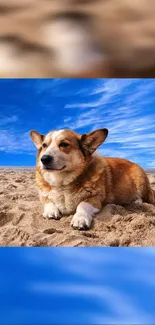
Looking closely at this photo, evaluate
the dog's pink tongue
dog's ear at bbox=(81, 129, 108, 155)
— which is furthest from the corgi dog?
the dog's pink tongue

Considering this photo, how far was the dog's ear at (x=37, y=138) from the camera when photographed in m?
2.95

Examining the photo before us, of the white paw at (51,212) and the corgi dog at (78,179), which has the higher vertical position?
the corgi dog at (78,179)

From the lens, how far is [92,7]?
2918 mm

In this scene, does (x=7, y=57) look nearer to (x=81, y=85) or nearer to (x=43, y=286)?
(x=81, y=85)

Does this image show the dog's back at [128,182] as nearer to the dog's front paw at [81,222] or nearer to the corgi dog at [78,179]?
the corgi dog at [78,179]

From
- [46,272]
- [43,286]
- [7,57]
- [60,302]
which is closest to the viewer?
[60,302]

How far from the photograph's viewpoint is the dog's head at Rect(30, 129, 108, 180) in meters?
2.74

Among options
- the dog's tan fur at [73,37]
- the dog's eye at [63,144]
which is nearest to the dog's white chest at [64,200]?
the dog's eye at [63,144]

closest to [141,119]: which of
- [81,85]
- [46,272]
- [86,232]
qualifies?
[81,85]

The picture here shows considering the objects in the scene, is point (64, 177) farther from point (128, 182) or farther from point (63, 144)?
point (128, 182)

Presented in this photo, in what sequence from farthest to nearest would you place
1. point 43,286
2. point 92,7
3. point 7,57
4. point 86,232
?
point 7,57, point 92,7, point 86,232, point 43,286

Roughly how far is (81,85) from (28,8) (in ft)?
1.76

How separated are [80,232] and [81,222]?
0.23 ft

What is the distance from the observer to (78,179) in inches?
111
